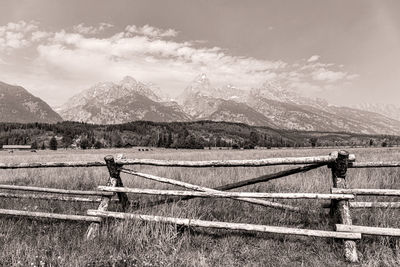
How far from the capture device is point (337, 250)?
425 cm

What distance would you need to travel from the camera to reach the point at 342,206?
4.55 meters

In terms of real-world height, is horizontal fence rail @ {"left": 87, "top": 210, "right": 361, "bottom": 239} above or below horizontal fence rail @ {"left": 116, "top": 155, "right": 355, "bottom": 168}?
below

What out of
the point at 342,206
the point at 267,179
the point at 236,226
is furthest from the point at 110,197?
the point at 342,206

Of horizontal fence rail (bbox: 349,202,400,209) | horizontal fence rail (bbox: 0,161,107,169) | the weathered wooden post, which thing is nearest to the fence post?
horizontal fence rail (bbox: 349,202,400,209)

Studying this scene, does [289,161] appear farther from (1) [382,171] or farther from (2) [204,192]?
(1) [382,171]

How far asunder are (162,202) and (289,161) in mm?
2607

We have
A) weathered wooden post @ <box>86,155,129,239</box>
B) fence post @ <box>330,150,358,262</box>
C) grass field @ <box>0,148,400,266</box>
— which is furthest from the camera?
weathered wooden post @ <box>86,155,129,239</box>

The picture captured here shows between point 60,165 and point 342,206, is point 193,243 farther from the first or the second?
point 60,165

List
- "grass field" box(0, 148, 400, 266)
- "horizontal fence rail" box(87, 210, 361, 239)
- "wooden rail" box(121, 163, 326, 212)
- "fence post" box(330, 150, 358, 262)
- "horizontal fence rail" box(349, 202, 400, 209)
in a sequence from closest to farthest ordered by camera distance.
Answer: "grass field" box(0, 148, 400, 266) < "fence post" box(330, 150, 358, 262) < "horizontal fence rail" box(87, 210, 361, 239) < "horizontal fence rail" box(349, 202, 400, 209) < "wooden rail" box(121, 163, 326, 212)

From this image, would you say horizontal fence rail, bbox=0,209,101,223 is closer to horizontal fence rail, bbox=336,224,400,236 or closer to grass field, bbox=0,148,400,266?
grass field, bbox=0,148,400,266

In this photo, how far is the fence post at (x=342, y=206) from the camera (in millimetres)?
4041

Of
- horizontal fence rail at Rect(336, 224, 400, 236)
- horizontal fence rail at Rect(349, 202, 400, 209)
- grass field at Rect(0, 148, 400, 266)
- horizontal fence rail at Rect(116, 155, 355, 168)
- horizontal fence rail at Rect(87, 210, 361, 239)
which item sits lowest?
grass field at Rect(0, 148, 400, 266)

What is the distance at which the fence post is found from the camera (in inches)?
159

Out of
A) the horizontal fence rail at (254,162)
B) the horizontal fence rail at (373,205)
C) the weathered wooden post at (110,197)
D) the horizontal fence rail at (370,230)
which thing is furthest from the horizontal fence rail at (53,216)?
the horizontal fence rail at (373,205)
